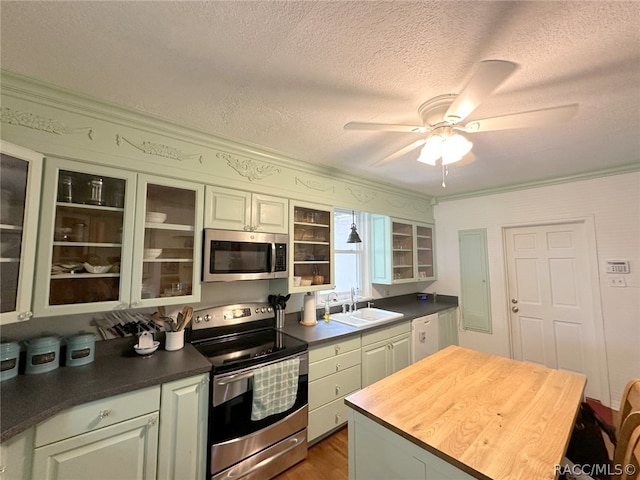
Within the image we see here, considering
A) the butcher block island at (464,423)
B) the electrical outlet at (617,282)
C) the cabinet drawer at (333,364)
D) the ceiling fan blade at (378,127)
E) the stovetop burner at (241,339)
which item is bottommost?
the cabinet drawer at (333,364)

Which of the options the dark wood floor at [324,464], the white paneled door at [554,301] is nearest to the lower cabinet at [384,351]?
the dark wood floor at [324,464]

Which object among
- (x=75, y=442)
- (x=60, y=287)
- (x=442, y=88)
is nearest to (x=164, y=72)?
(x=60, y=287)

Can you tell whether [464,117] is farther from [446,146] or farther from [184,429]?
[184,429]

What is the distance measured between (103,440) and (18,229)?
3.64 feet

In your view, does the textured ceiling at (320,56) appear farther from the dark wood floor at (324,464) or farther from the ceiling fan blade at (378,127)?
the dark wood floor at (324,464)

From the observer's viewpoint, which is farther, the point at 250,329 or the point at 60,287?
the point at 250,329

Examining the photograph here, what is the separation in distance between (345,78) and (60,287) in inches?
75.9

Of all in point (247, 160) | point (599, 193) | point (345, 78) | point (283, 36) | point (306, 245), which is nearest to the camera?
point (283, 36)

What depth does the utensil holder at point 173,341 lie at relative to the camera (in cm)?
179

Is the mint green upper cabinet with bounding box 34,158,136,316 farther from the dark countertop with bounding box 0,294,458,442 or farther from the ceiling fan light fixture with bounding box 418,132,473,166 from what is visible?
the ceiling fan light fixture with bounding box 418,132,473,166

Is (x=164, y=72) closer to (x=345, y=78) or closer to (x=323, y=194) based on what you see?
(x=345, y=78)

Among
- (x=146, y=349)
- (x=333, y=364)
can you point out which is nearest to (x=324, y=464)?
(x=333, y=364)

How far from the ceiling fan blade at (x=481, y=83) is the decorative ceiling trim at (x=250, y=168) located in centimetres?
143

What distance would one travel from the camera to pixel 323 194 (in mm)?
2602
